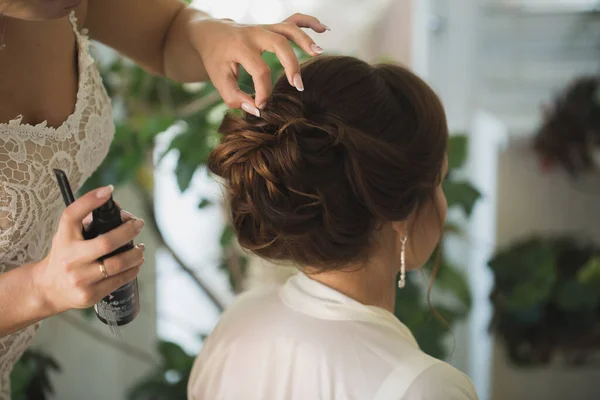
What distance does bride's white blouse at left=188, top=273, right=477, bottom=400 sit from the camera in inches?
33.4

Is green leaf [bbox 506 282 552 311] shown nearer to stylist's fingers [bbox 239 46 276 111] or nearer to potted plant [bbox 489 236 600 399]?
potted plant [bbox 489 236 600 399]

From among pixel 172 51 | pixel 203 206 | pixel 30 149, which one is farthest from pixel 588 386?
pixel 30 149

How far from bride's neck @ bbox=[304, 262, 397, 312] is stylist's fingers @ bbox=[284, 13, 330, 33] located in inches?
13.7

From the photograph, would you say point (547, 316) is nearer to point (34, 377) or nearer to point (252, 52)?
point (34, 377)

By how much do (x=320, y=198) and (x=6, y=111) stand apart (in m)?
0.41

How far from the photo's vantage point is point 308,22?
0.87 m

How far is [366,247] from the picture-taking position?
3.27ft

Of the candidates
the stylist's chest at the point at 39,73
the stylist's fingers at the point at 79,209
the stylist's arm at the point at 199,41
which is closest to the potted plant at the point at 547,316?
the stylist's arm at the point at 199,41

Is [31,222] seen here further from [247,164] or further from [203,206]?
[203,206]

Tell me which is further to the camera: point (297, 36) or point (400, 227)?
point (400, 227)

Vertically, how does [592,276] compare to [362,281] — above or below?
below

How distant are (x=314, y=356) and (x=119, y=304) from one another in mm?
291

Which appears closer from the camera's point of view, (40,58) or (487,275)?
(40,58)

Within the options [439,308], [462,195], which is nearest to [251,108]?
[462,195]
